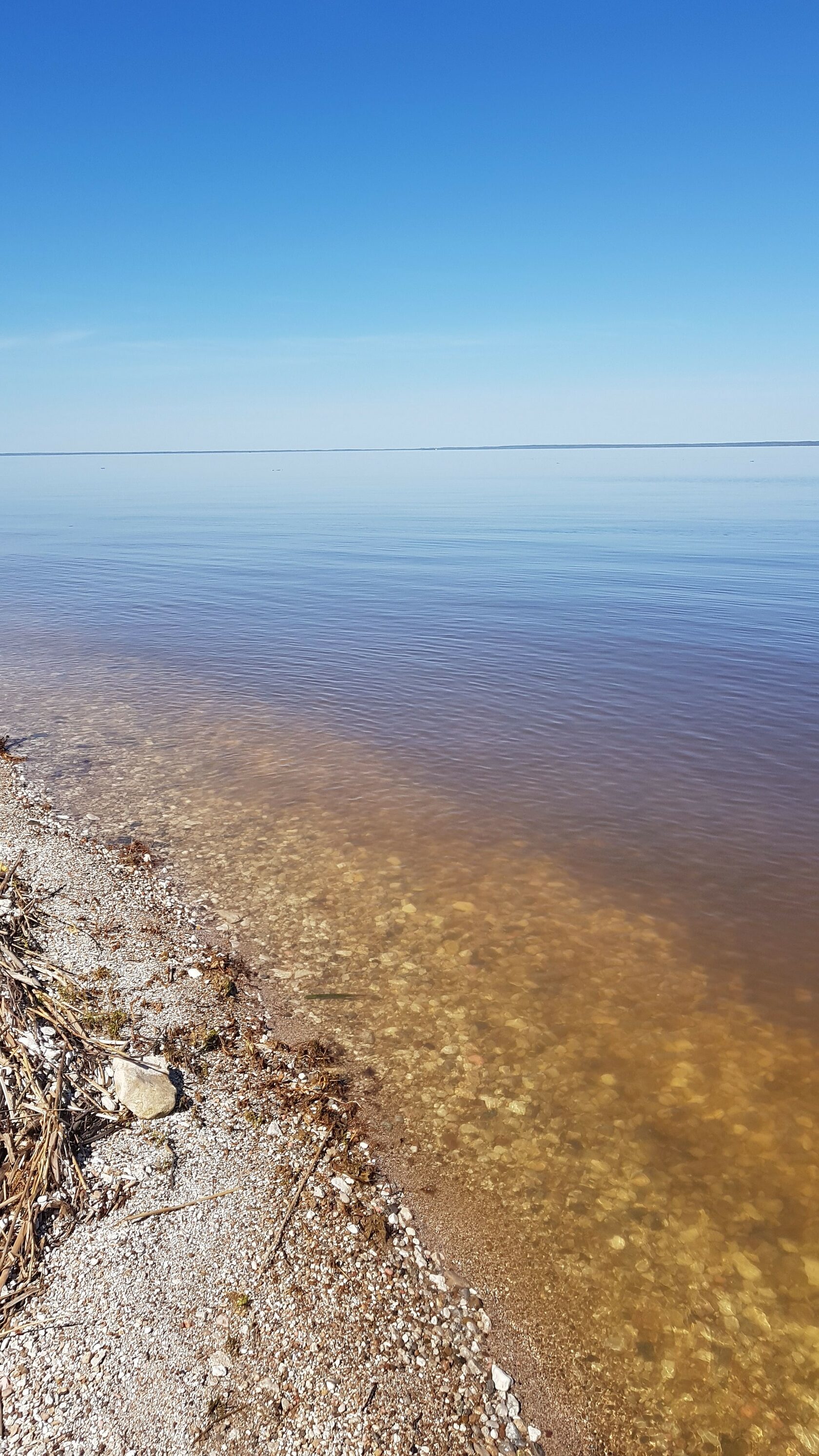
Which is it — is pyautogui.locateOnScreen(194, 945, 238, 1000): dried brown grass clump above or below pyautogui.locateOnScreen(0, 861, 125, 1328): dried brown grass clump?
below

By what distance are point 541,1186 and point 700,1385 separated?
2.10 metres

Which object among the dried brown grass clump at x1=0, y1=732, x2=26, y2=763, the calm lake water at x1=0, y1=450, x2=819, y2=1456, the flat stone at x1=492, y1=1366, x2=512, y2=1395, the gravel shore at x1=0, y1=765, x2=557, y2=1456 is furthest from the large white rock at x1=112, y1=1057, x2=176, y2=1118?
the dried brown grass clump at x1=0, y1=732, x2=26, y2=763

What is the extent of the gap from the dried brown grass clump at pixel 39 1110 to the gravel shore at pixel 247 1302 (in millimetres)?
161

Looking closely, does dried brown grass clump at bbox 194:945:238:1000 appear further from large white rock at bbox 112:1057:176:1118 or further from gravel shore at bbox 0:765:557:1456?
large white rock at bbox 112:1057:176:1118

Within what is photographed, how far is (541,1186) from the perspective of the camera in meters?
8.04

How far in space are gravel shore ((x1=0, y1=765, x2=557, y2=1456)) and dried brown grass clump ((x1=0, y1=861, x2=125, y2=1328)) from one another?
161 mm

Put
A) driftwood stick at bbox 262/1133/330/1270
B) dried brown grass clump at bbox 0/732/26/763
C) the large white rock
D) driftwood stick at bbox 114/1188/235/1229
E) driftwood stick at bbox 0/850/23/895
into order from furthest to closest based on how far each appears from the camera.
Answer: dried brown grass clump at bbox 0/732/26/763
driftwood stick at bbox 0/850/23/895
the large white rock
driftwood stick at bbox 114/1188/235/1229
driftwood stick at bbox 262/1133/330/1270

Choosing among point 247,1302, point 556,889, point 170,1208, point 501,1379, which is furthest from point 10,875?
point 501,1379

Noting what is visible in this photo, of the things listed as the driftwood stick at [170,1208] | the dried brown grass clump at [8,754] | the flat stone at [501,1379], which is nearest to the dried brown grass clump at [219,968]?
the driftwood stick at [170,1208]

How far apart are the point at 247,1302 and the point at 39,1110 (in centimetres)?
287

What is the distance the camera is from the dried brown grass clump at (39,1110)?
676 cm

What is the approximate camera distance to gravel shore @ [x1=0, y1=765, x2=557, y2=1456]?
224 inches

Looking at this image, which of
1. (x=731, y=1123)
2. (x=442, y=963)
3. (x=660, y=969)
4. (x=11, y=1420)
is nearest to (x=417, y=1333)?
(x=11, y=1420)

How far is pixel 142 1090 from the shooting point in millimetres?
8359
